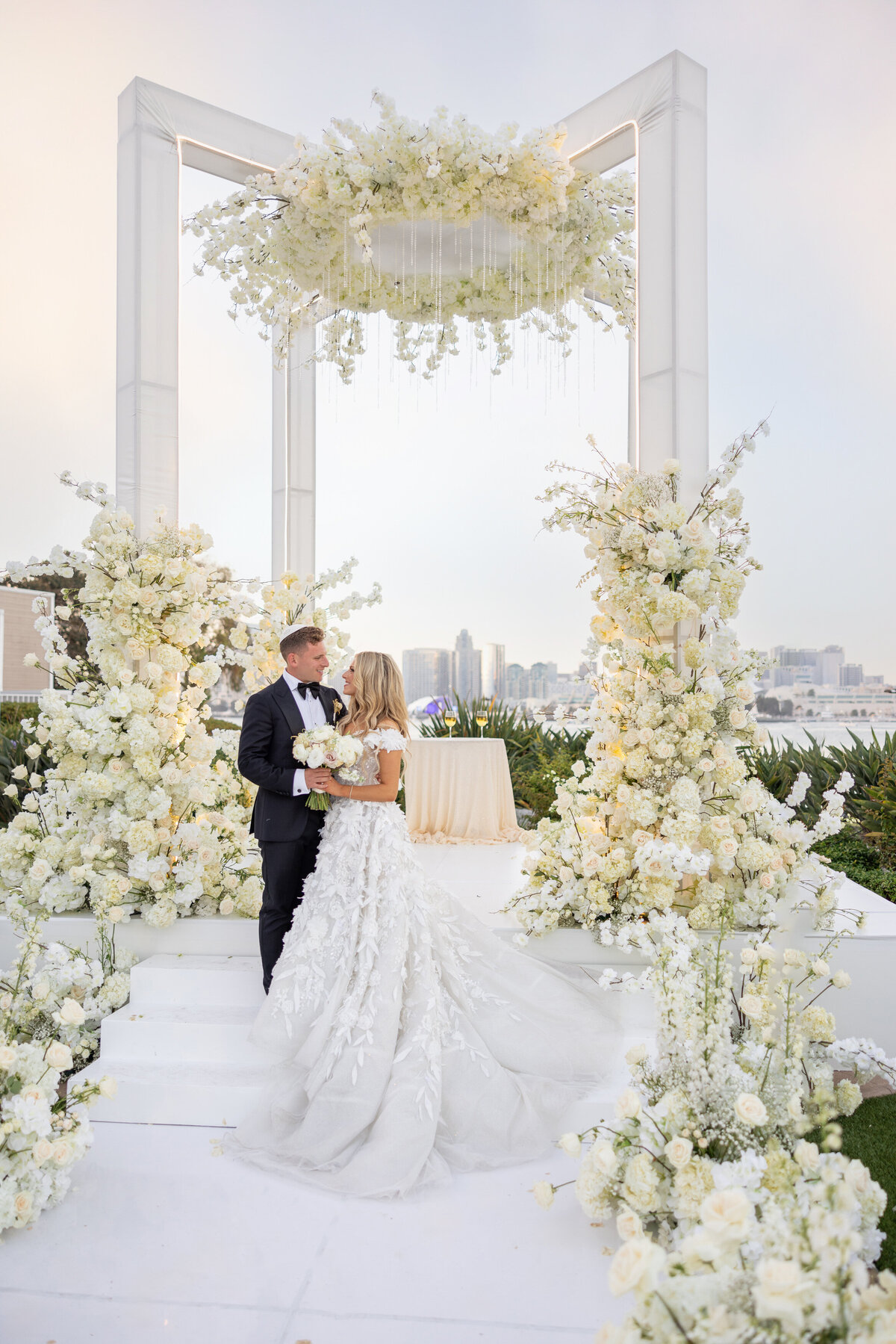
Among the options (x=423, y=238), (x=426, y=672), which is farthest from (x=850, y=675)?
(x=423, y=238)

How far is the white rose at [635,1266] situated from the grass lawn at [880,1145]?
1377mm

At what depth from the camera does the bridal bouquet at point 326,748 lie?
118 inches

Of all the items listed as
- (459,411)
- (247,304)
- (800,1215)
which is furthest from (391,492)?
(800,1215)

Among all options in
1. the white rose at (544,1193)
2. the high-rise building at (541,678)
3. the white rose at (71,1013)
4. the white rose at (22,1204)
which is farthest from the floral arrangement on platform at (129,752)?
the high-rise building at (541,678)

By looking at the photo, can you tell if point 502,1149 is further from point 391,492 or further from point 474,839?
point 391,492

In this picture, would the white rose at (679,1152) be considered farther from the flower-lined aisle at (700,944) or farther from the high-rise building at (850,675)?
the high-rise building at (850,675)

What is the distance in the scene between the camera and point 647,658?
368 centimetres

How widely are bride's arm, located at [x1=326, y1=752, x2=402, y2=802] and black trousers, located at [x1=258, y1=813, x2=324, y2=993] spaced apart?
256 millimetres

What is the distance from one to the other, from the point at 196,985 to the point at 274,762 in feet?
3.80

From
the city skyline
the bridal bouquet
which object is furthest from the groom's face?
the city skyline

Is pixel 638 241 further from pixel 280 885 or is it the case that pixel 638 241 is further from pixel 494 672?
pixel 494 672

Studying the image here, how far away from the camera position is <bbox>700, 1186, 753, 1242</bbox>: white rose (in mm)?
1245

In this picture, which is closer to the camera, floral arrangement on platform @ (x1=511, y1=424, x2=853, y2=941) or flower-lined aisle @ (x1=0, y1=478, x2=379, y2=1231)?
floral arrangement on platform @ (x1=511, y1=424, x2=853, y2=941)

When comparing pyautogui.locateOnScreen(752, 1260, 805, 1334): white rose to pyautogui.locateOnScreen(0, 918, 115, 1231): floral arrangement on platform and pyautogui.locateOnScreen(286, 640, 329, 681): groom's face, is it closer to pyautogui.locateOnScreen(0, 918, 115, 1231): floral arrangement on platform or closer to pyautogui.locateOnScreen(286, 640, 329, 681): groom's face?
pyautogui.locateOnScreen(0, 918, 115, 1231): floral arrangement on platform
